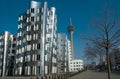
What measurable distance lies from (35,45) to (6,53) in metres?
26.7

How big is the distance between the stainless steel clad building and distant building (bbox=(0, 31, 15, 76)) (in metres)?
12.3

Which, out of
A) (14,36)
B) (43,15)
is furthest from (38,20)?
(14,36)

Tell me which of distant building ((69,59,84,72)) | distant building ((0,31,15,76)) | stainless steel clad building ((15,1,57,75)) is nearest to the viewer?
stainless steel clad building ((15,1,57,75))

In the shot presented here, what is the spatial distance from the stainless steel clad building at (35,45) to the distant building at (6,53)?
12.3 meters

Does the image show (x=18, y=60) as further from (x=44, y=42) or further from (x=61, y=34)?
(x=61, y=34)

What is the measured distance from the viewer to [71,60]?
159875mm

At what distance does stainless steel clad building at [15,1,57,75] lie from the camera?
168 ft

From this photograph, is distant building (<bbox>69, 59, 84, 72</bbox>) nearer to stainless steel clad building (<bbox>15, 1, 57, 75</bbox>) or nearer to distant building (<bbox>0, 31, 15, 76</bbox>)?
distant building (<bbox>0, 31, 15, 76</bbox>)

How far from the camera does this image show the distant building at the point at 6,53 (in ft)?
232

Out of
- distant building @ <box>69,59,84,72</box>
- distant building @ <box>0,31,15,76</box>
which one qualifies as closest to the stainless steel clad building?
distant building @ <box>0,31,15,76</box>

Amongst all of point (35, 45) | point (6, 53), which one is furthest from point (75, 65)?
point (35, 45)

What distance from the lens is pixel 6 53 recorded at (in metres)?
73.7

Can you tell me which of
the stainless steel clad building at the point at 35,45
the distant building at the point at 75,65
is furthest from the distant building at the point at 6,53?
the distant building at the point at 75,65

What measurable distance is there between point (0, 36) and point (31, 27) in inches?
1105
